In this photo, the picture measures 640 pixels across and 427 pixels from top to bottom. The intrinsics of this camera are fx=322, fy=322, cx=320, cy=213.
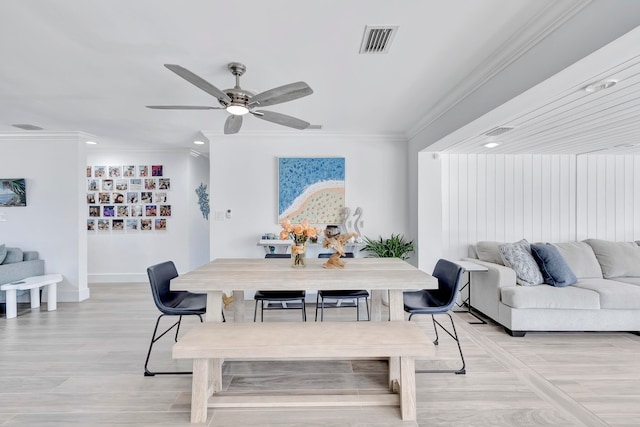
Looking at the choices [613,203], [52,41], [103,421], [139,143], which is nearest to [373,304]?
[103,421]

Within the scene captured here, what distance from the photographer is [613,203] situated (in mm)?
4426

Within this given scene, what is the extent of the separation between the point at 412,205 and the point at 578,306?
81.5 inches

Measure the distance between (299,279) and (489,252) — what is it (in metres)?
2.99

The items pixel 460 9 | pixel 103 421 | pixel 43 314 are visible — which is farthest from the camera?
pixel 43 314

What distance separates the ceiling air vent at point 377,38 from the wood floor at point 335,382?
7.76 feet

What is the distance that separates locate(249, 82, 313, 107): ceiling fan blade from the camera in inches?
83.0

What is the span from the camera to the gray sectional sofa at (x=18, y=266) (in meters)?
3.98

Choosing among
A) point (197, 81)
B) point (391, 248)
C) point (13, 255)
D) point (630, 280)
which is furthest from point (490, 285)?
point (13, 255)

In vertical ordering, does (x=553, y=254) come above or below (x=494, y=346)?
above

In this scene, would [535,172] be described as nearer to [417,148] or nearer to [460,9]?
[417,148]

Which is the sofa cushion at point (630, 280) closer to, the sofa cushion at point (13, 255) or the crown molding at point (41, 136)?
the crown molding at point (41, 136)

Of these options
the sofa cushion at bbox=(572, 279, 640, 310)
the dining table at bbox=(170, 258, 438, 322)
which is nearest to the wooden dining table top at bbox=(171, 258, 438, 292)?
the dining table at bbox=(170, 258, 438, 322)

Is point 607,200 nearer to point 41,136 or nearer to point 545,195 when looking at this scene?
point 545,195

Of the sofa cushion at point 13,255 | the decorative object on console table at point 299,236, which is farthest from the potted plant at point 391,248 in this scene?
the sofa cushion at point 13,255
